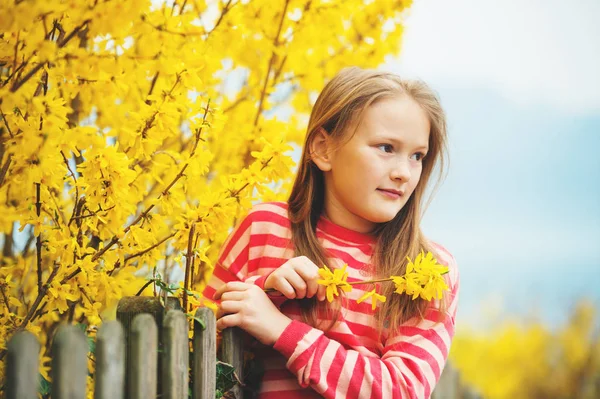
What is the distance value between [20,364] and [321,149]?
1109 millimetres

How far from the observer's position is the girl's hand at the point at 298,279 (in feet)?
5.55

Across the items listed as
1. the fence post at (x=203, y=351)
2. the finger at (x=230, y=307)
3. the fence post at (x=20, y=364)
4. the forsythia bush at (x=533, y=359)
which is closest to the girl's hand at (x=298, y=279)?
the finger at (x=230, y=307)

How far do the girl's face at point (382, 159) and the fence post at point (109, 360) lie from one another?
0.84 meters

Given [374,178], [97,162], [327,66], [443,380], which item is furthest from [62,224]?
[443,380]

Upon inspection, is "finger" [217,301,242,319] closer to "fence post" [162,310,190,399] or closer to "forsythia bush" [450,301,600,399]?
"fence post" [162,310,190,399]

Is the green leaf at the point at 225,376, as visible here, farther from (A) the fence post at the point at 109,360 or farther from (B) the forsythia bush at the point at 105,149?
(A) the fence post at the point at 109,360

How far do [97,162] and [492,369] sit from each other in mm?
8140

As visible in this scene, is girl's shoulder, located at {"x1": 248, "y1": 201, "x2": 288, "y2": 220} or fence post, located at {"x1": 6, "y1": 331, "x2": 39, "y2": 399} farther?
girl's shoulder, located at {"x1": 248, "y1": 201, "x2": 288, "y2": 220}

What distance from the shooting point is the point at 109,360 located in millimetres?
1278

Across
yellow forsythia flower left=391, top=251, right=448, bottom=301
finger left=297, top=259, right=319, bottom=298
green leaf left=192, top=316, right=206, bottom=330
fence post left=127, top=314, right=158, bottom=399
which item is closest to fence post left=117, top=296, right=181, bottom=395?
green leaf left=192, top=316, right=206, bottom=330

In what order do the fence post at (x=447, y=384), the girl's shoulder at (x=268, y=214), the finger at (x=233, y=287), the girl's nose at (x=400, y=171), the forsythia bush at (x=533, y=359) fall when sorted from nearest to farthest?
the finger at (x=233, y=287)
the girl's nose at (x=400, y=171)
the girl's shoulder at (x=268, y=214)
the fence post at (x=447, y=384)
the forsythia bush at (x=533, y=359)

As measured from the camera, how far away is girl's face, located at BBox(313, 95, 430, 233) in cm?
187

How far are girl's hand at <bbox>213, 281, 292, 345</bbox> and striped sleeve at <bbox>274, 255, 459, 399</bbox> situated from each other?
27 millimetres

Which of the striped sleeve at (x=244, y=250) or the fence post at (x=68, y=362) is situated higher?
the striped sleeve at (x=244, y=250)
